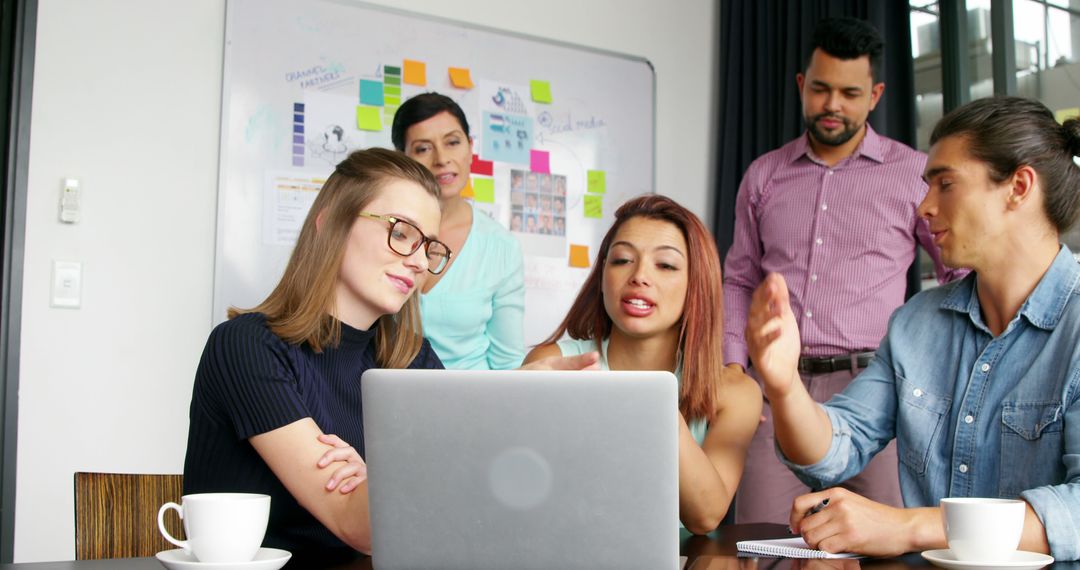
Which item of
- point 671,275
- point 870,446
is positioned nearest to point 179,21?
point 671,275

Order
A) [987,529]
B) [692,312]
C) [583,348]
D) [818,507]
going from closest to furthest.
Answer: [987,529] → [818,507] → [692,312] → [583,348]

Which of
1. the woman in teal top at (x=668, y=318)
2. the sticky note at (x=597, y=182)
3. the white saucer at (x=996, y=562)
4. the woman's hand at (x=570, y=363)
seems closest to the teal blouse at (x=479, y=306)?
the woman in teal top at (x=668, y=318)

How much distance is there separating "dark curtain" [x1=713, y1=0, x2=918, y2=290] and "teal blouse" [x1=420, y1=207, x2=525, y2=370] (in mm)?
1167

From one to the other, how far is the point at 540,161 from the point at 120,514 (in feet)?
7.51

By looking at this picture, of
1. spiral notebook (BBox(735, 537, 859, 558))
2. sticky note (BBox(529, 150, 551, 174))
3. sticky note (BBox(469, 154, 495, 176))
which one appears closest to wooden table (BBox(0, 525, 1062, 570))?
spiral notebook (BBox(735, 537, 859, 558))

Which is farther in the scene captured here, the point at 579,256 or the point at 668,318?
the point at 579,256

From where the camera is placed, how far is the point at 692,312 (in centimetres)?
194

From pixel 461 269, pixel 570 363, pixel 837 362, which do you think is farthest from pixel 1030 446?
pixel 461 269

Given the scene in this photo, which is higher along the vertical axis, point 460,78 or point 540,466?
point 460,78

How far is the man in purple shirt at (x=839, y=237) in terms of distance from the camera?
2.61 metres

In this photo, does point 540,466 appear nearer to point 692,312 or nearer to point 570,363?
point 570,363

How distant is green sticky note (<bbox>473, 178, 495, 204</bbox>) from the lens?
11.0 ft

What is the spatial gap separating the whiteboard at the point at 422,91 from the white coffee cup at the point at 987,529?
90.1 inches

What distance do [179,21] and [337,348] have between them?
1.80m
